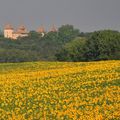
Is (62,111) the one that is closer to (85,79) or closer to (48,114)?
(48,114)

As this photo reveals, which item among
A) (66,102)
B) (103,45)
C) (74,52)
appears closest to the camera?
(66,102)

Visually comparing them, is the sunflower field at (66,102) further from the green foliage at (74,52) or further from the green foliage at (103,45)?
the green foliage at (74,52)

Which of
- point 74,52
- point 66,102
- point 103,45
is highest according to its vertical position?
point 103,45

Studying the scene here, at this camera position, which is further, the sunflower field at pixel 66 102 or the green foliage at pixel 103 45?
the green foliage at pixel 103 45

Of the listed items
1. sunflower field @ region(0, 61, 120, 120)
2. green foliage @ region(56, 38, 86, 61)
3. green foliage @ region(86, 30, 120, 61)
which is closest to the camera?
sunflower field @ region(0, 61, 120, 120)

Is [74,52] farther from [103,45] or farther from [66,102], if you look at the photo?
[66,102]

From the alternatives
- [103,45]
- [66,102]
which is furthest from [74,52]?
[66,102]

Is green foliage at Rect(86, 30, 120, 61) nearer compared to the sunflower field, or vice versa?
the sunflower field

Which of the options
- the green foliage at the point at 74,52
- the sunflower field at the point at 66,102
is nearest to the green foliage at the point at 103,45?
the green foliage at the point at 74,52

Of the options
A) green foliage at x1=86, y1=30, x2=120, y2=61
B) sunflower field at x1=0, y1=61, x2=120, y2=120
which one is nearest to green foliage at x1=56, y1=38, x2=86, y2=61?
green foliage at x1=86, y1=30, x2=120, y2=61

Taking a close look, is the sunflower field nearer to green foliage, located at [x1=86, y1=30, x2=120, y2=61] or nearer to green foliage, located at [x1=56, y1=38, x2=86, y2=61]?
green foliage, located at [x1=86, y1=30, x2=120, y2=61]

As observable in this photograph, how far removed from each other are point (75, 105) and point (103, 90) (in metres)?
3.79

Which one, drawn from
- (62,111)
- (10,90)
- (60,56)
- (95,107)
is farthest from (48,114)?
(60,56)

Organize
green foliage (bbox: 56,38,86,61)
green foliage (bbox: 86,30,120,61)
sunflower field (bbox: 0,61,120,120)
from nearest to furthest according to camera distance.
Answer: sunflower field (bbox: 0,61,120,120) < green foliage (bbox: 86,30,120,61) < green foliage (bbox: 56,38,86,61)
